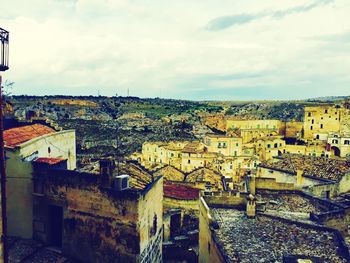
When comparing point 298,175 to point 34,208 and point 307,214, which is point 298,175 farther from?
point 34,208

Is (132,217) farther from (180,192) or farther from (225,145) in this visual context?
(225,145)

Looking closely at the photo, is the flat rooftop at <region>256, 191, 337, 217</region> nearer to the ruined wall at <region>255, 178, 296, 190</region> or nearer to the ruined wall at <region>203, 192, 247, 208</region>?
the ruined wall at <region>255, 178, 296, 190</region>

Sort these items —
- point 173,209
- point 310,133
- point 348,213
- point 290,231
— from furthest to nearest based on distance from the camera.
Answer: point 310,133 → point 173,209 → point 348,213 → point 290,231

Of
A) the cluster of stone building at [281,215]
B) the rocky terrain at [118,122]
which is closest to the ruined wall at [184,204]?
the cluster of stone building at [281,215]

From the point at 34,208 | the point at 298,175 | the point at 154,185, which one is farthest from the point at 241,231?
the point at 298,175

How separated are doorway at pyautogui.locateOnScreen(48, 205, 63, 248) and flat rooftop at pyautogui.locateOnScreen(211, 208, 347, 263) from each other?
20.4 feet

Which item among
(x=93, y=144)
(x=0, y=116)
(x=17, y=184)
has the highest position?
(x=0, y=116)

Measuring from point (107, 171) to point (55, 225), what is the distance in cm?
356

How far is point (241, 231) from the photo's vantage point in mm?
16531

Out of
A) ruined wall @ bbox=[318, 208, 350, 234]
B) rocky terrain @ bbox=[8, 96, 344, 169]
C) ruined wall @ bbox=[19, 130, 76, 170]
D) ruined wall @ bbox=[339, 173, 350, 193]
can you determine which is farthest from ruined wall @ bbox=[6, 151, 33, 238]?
rocky terrain @ bbox=[8, 96, 344, 169]

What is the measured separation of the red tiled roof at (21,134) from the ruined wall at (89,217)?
211 centimetres

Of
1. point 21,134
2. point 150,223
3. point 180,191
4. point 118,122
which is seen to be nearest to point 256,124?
point 118,122

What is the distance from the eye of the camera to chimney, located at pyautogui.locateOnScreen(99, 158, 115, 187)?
41.4 ft

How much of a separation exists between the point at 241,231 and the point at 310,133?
3128 inches
